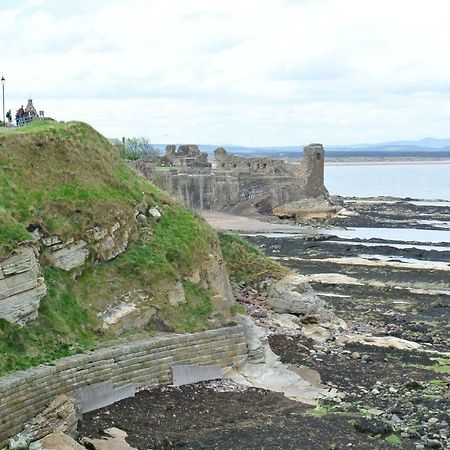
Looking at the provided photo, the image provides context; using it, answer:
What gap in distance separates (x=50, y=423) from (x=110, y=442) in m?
1.10

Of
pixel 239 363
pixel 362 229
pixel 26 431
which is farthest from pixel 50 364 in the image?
pixel 362 229

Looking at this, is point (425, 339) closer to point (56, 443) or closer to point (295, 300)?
point (295, 300)

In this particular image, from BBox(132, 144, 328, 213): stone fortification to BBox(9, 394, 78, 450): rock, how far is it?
49.2m

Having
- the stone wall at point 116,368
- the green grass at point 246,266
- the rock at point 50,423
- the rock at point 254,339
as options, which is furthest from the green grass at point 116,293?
the green grass at point 246,266

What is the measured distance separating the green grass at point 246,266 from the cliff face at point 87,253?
3323 mm

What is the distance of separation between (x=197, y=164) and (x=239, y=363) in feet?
176

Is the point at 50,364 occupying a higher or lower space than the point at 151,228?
lower

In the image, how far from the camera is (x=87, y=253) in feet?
63.4

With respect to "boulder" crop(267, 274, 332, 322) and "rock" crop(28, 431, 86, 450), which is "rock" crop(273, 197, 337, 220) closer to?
"boulder" crop(267, 274, 332, 322)

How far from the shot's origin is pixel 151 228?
21.5 metres

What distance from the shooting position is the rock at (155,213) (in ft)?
72.0

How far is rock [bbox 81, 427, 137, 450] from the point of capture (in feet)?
47.6

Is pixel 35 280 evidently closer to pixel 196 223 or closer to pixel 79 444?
pixel 79 444

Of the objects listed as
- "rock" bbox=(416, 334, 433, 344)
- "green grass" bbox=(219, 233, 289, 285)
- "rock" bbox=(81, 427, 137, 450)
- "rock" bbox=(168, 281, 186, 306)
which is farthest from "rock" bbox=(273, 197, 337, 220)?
"rock" bbox=(81, 427, 137, 450)
